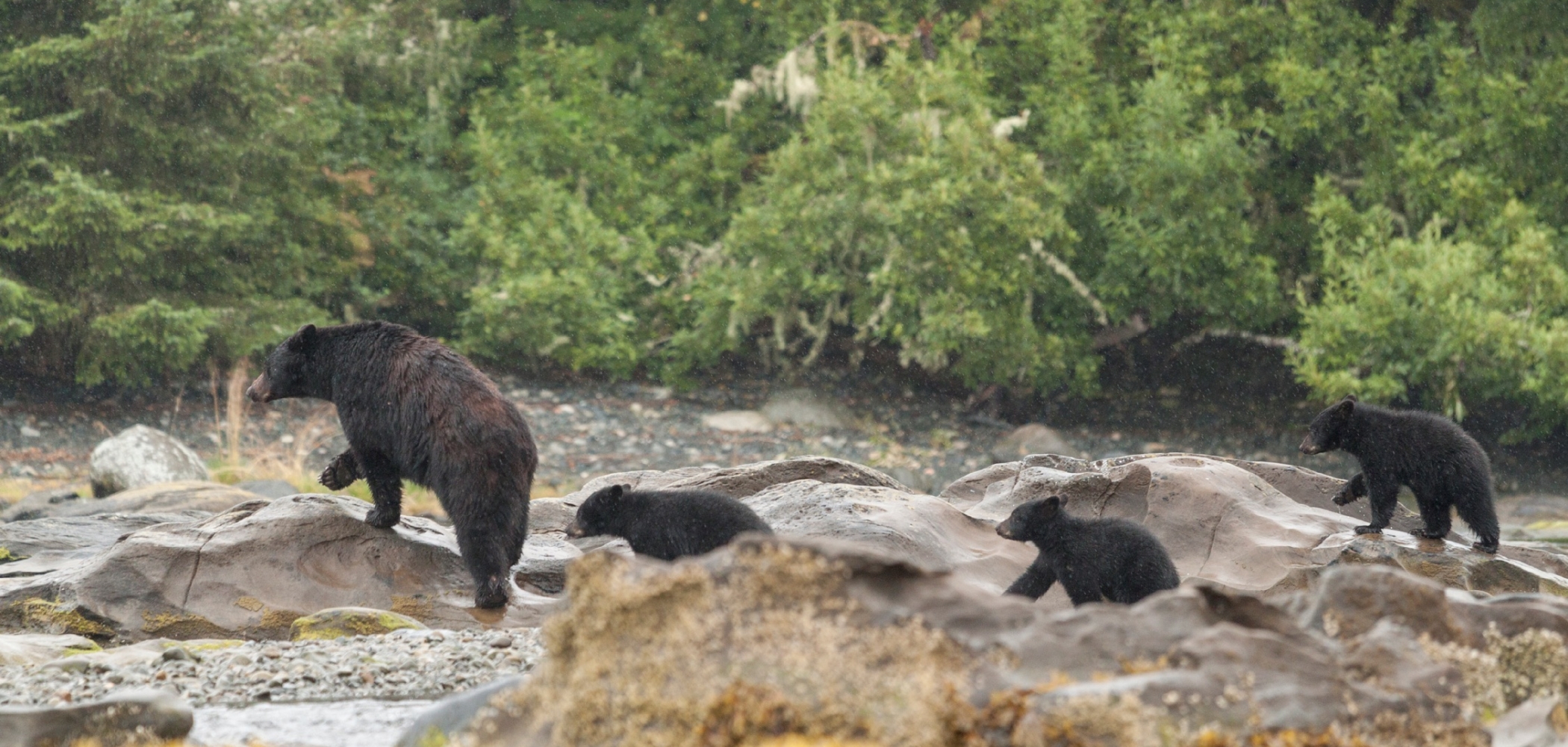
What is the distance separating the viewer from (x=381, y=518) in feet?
28.4

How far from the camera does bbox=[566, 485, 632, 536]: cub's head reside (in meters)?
7.44

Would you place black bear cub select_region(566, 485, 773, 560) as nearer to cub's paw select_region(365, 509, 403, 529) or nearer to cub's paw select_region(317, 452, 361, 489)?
cub's paw select_region(365, 509, 403, 529)

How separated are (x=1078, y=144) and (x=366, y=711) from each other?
16508 millimetres

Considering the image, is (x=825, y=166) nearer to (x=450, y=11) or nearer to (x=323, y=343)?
(x=450, y=11)

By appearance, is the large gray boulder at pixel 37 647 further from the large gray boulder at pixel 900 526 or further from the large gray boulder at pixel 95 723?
the large gray boulder at pixel 900 526

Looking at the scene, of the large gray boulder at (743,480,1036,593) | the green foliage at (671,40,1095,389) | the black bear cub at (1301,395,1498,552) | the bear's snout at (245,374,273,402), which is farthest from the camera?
the green foliage at (671,40,1095,389)

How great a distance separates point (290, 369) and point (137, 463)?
787cm

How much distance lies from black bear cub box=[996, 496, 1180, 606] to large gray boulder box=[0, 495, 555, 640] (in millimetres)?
2736

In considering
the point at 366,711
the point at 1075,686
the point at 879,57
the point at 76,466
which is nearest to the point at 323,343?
the point at 366,711

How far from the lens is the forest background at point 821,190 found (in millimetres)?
18312

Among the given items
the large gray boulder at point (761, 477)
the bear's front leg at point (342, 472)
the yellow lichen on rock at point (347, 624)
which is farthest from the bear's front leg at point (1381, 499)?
the bear's front leg at point (342, 472)

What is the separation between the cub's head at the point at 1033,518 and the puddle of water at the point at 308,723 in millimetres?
2934

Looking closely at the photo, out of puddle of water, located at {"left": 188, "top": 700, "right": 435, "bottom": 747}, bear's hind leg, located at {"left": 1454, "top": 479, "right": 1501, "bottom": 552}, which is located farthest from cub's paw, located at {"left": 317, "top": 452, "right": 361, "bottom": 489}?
bear's hind leg, located at {"left": 1454, "top": 479, "right": 1501, "bottom": 552}

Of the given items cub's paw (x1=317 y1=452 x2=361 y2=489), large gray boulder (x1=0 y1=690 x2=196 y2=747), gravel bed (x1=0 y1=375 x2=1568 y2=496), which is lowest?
gravel bed (x1=0 y1=375 x2=1568 y2=496)
